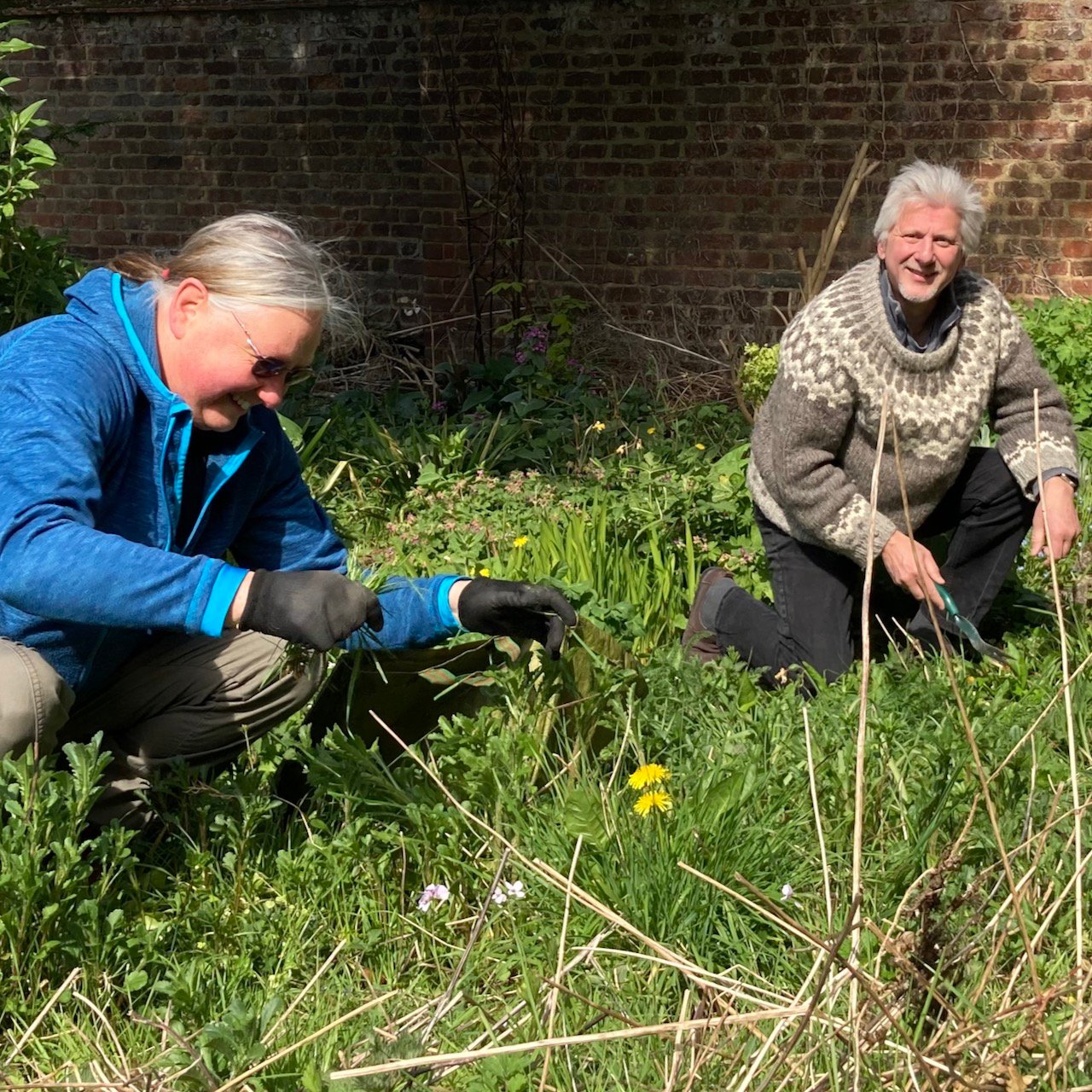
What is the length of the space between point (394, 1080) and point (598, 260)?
723 centimetres

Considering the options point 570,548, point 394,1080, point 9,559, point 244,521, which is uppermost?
point 9,559

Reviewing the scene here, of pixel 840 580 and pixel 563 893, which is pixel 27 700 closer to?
pixel 563 893

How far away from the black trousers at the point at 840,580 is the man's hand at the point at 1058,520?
7.5 inches

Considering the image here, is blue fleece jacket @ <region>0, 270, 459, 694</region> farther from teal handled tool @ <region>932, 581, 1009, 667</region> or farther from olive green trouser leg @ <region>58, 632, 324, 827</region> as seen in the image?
teal handled tool @ <region>932, 581, 1009, 667</region>

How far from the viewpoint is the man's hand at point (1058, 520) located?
394cm

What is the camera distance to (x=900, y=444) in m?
4.17

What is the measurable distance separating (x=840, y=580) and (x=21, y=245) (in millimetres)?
2874

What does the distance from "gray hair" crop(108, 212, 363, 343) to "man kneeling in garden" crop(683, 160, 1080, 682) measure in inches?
65.7

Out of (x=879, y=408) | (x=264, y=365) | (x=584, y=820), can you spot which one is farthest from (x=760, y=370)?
(x=584, y=820)

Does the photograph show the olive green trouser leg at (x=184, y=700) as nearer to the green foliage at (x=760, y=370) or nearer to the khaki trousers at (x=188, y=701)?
the khaki trousers at (x=188, y=701)

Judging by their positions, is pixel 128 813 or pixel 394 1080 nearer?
pixel 394 1080

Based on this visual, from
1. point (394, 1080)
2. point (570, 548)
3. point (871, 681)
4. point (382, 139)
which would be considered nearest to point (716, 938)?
point (394, 1080)

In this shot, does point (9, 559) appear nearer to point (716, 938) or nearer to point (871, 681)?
point (716, 938)

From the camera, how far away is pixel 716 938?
2.53m
